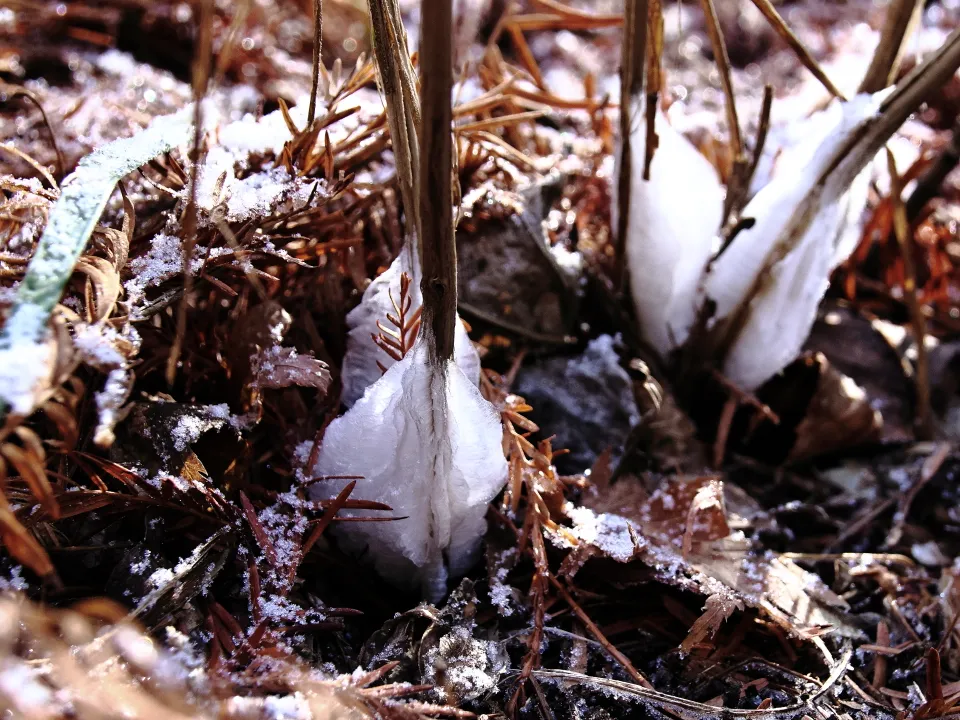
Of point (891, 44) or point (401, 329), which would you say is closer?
point (401, 329)

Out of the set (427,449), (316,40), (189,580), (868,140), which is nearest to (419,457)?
(427,449)

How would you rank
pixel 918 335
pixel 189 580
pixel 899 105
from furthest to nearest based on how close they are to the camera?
1. pixel 918 335
2. pixel 899 105
3. pixel 189 580

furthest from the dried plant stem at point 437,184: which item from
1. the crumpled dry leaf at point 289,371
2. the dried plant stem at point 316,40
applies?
the dried plant stem at point 316,40

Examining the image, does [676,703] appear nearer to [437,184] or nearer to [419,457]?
[419,457]

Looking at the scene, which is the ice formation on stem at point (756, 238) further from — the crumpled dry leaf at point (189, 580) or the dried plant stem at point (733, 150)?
the crumpled dry leaf at point (189, 580)

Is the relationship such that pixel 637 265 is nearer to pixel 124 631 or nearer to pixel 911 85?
pixel 911 85

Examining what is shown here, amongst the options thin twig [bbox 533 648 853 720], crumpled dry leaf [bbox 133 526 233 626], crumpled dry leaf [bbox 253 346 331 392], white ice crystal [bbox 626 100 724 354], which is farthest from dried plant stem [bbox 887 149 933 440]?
crumpled dry leaf [bbox 133 526 233 626]
